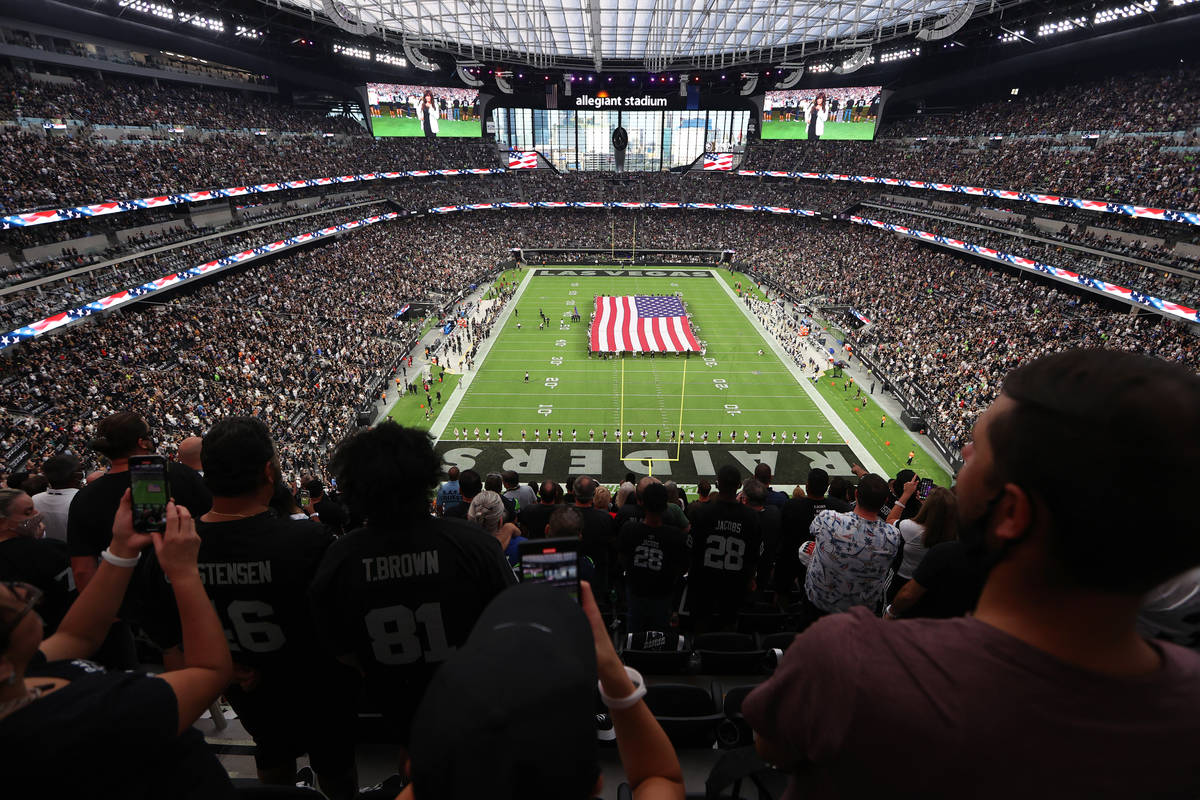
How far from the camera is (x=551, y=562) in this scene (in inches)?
82.0

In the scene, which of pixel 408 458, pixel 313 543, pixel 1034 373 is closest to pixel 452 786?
pixel 1034 373

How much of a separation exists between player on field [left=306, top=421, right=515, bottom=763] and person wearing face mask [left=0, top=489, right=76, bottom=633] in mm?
2866

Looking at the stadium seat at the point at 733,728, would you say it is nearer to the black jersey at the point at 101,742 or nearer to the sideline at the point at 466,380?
the black jersey at the point at 101,742

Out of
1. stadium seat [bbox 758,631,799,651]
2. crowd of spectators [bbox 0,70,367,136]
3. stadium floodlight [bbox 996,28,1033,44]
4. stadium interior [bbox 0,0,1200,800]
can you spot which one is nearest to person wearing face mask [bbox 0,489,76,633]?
stadium interior [bbox 0,0,1200,800]

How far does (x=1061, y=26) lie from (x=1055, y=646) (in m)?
55.3

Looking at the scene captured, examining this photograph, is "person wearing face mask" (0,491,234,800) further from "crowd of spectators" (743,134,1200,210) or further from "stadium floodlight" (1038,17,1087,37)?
"stadium floodlight" (1038,17,1087,37)

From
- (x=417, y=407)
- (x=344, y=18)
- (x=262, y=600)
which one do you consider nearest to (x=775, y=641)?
(x=262, y=600)

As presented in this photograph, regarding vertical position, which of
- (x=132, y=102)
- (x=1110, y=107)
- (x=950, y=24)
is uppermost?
(x=950, y=24)

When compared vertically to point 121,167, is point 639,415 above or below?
below

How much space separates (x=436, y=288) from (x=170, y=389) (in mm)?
27255

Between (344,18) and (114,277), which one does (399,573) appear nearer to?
(114,277)

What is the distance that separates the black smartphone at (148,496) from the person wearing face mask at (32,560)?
2.07 meters

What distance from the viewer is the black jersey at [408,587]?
2586 mm

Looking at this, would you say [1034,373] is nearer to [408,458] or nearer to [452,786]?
[452,786]
